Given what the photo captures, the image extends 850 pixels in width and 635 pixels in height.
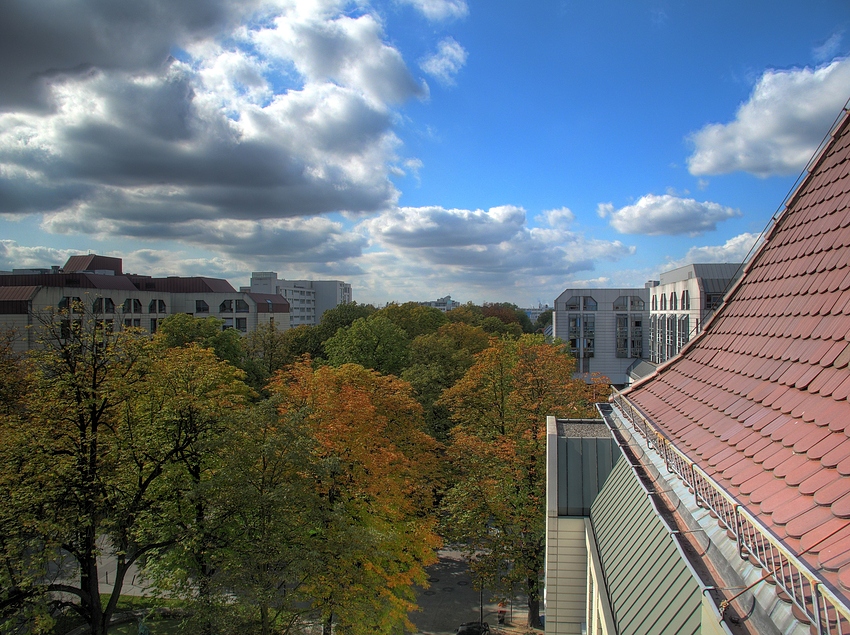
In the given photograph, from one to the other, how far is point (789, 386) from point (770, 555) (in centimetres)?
211

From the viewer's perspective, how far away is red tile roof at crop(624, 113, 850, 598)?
3973 mm

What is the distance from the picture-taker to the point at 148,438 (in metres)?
15.4

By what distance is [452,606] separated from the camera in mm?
A: 23000

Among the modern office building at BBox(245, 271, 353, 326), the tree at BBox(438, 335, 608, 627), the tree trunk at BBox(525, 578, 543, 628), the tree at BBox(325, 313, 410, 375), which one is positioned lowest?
the tree trunk at BBox(525, 578, 543, 628)

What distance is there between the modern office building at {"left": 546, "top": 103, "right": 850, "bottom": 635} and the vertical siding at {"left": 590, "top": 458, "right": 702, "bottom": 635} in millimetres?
31

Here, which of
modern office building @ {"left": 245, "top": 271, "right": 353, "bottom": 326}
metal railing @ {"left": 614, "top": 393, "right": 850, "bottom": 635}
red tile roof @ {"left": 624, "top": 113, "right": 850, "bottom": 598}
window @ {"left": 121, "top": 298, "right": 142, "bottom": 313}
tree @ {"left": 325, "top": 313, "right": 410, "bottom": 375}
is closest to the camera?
metal railing @ {"left": 614, "top": 393, "right": 850, "bottom": 635}

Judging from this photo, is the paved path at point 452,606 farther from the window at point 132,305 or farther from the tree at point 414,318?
the window at point 132,305

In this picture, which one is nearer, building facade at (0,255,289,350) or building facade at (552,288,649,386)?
building facade at (0,255,289,350)

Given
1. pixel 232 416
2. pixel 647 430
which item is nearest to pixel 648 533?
pixel 647 430

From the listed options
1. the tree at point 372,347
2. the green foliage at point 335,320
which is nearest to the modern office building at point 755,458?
the tree at point 372,347

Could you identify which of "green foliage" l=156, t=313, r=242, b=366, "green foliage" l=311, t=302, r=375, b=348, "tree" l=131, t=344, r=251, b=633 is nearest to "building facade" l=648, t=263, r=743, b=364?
"green foliage" l=311, t=302, r=375, b=348

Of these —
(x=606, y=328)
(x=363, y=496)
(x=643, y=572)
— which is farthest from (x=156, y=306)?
(x=643, y=572)

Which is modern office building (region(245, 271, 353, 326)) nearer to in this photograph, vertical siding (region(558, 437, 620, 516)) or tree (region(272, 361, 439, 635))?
tree (region(272, 361, 439, 635))

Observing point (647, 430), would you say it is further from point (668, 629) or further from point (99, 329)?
point (99, 329)
